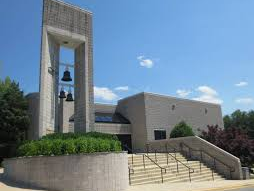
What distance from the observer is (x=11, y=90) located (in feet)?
91.4

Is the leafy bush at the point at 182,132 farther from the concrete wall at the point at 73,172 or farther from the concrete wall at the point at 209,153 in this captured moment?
the concrete wall at the point at 73,172

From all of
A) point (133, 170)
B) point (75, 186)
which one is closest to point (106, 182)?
point (75, 186)

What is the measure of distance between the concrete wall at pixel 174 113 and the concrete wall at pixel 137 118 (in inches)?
19.3

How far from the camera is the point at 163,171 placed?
18203 millimetres

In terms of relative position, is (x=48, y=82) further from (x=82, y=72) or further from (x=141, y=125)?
(x=141, y=125)

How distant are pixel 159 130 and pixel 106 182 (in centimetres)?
2091

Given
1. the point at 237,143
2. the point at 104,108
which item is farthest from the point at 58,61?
the point at 104,108

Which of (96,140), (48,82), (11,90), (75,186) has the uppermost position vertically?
(11,90)

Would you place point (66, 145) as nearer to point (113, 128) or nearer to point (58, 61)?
point (58, 61)

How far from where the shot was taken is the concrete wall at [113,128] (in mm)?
32006

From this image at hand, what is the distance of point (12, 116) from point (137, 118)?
13167mm

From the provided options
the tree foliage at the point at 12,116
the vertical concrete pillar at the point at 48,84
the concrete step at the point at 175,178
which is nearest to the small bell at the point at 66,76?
the vertical concrete pillar at the point at 48,84

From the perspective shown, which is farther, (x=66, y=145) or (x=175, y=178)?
(x=175, y=178)

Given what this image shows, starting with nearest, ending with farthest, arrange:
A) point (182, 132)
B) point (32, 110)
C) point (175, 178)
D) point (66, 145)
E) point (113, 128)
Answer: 1. point (66, 145)
2. point (175, 178)
3. point (32, 110)
4. point (182, 132)
5. point (113, 128)
